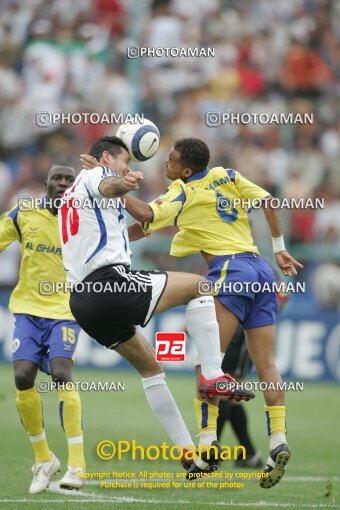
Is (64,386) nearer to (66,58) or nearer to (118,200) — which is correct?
(118,200)

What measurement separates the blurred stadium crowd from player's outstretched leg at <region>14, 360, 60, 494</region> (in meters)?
7.40

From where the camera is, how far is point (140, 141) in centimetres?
769

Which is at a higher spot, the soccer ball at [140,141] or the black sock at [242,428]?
the soccer ball at [140,141]

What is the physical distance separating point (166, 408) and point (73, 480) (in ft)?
3.35

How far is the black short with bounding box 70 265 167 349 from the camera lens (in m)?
7.24

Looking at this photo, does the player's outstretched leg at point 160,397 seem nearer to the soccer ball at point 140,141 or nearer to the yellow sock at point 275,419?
the yellow sock at point 275,419

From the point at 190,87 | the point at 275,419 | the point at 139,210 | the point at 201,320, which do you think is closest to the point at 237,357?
the point at 275,419

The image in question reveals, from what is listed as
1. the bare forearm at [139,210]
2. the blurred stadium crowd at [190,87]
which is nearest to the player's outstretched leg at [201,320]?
the bare forearm at [139,210]

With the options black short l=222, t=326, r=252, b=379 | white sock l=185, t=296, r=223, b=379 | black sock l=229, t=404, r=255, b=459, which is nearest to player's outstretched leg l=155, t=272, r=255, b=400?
white sock l=185, t=296, r=223, b=379

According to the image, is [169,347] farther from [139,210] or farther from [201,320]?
[139,210]

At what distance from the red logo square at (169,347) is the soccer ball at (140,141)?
1440mm

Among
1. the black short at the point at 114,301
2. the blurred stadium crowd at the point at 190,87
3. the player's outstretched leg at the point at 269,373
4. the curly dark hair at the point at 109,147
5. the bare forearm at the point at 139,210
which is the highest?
the blurred stadium crowd at the point at 190,87

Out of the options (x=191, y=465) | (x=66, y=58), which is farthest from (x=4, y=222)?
(x=66, y=58)

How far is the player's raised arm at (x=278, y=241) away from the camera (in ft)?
26.1
